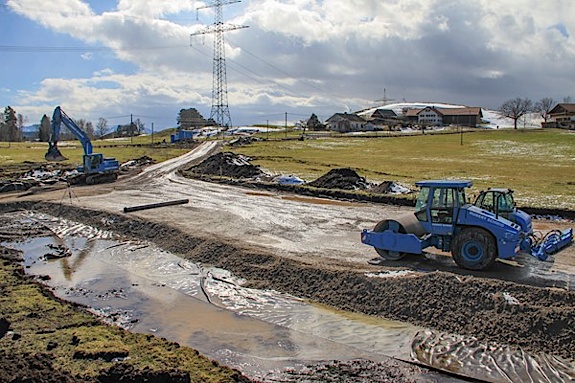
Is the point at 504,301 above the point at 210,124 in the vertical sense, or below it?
below

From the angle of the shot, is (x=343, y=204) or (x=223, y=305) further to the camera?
(x=343, y=204)

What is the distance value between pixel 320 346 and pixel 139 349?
3.85 metres

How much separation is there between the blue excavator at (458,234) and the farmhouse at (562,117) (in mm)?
108977

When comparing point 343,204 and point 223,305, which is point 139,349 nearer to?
point 223,305

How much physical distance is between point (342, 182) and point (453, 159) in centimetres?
2688

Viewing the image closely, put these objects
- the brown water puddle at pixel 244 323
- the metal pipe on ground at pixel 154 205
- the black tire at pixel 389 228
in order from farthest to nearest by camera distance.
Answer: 1. the metal pipe on ground at pixel 154 205
2. the black tire at pixel 389 228
3. the brown water puddle at pixel 244 323

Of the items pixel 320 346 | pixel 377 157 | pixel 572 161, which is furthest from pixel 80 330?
pixel 572 161

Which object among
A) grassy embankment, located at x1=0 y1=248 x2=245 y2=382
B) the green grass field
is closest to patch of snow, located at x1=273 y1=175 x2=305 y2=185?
the green grass field

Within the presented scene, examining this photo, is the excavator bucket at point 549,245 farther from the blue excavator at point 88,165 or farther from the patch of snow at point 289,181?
the blue excavator at point 88,165

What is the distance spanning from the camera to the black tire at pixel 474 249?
571 inches

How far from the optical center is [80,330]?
11.3 m

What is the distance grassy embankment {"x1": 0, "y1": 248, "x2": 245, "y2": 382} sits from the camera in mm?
9414

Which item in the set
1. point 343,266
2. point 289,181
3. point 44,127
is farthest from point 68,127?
point 44,127

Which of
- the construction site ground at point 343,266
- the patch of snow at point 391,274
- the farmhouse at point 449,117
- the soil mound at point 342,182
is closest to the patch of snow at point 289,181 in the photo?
the soil mound at point 342,182
